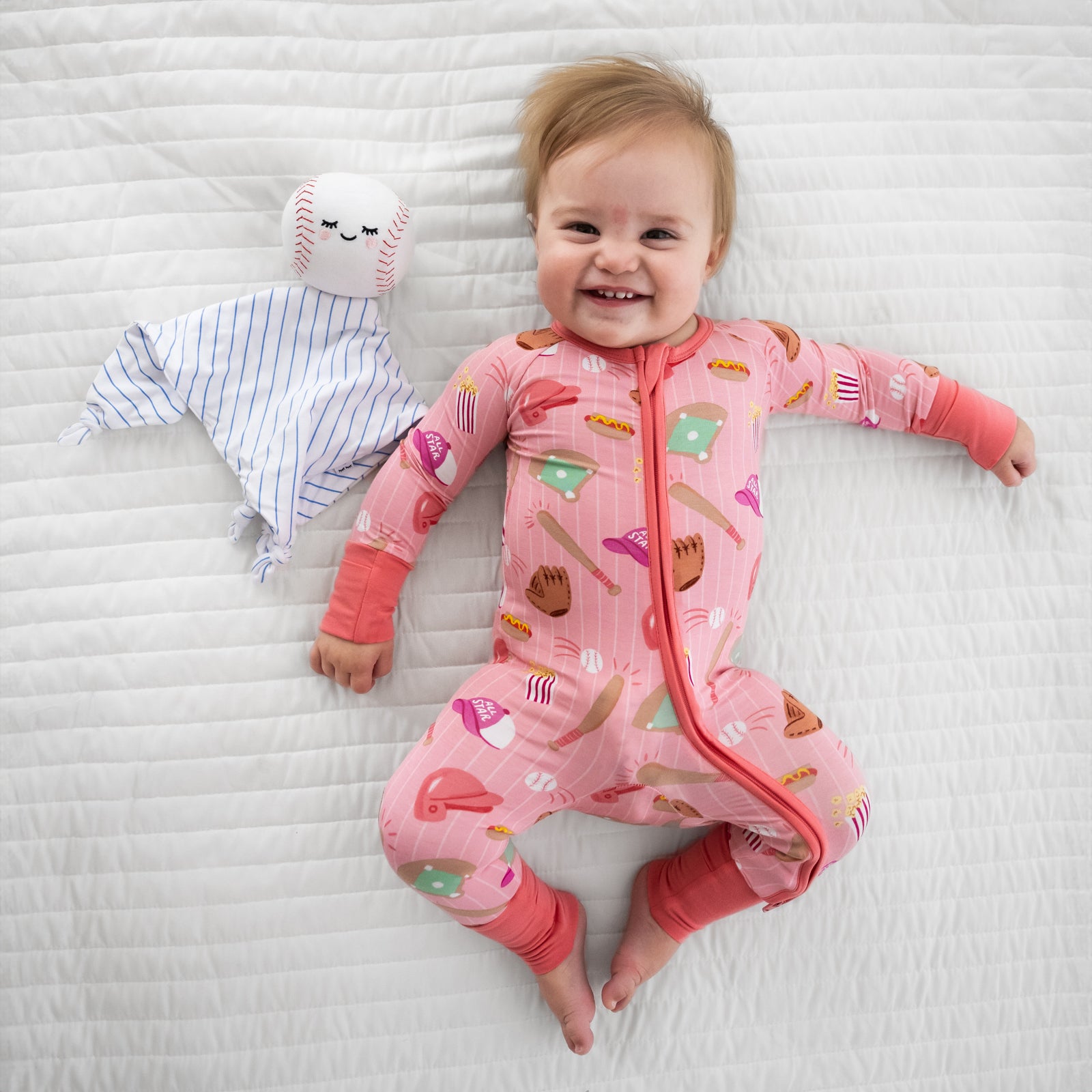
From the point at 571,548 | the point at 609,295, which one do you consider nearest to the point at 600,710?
the point at 571,548

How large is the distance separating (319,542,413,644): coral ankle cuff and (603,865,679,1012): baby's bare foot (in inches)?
17.8

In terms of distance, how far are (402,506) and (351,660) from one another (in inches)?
7.4

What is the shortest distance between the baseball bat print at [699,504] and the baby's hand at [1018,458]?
38 cm

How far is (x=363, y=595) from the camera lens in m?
1.01

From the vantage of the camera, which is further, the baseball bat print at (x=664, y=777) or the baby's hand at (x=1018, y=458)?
the baby's hand at (x=1018, y=458)

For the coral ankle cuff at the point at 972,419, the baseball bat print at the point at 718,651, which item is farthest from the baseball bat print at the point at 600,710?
the coral ankle cuff at the point at 972,419

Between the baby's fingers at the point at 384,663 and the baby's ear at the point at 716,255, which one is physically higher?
the baby's ear at the point at 716,255

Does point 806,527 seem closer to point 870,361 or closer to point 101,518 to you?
point 870,361

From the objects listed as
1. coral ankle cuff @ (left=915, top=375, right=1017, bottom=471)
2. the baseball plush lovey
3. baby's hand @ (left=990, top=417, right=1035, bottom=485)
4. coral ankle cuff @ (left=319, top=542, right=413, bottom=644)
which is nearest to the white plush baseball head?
the baseball plush lovey

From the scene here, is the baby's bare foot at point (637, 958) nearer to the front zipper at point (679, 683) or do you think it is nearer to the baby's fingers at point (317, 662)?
the front zipper at point (679, 683)

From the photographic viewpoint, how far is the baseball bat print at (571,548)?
3.12ft

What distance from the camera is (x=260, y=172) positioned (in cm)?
107

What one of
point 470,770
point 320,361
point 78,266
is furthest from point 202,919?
point 78,266

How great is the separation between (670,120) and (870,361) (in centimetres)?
37
